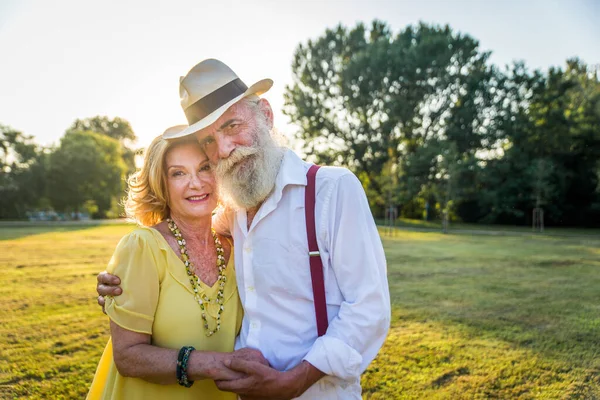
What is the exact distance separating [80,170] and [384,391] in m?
46.0

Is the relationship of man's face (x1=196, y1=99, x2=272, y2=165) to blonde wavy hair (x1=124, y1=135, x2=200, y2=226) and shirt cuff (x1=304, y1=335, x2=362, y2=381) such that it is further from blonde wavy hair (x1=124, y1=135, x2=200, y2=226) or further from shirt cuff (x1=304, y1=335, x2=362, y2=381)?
shirt cuff (x1=304, y1=335, x2=362, y2=381)

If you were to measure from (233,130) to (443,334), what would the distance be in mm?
4571

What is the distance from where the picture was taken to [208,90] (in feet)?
7.54

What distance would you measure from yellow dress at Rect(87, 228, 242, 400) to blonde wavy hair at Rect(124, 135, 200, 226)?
0.88 feet

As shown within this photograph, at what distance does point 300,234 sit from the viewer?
2033 millimetres

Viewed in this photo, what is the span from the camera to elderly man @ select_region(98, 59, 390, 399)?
75.5 inches

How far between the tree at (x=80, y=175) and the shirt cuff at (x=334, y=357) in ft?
A: 155

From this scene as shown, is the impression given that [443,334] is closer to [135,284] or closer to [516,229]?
[135,284]

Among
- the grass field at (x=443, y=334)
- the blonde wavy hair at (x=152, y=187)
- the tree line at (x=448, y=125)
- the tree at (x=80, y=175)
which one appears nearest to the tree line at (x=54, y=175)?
the tree at (x=80, y=175)

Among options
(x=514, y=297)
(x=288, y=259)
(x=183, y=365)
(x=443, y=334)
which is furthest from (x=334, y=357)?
(x=514, y=297)

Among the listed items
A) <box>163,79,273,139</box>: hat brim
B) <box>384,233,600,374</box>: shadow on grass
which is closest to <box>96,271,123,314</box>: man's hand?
<box>163,79,273,139</box>: hat brim

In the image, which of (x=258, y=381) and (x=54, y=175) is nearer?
(x=258, y=381)

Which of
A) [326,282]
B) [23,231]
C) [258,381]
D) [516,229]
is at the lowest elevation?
[23,231]

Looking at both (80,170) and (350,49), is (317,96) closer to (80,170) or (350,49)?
(350,49)
